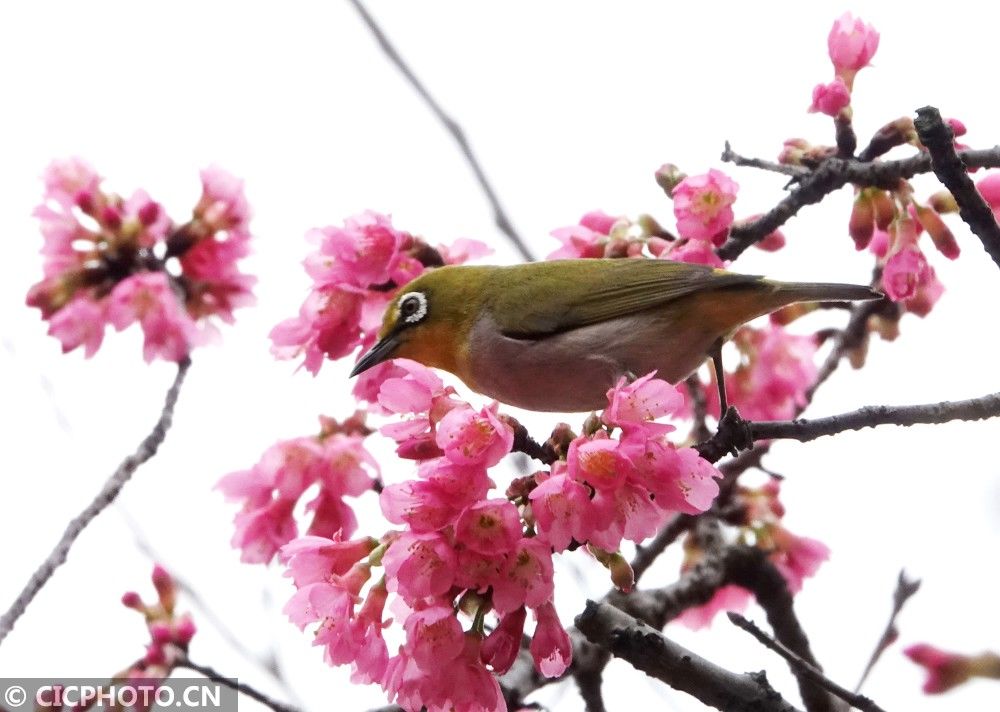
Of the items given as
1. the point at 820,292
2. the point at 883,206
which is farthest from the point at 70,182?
the point at 883,206

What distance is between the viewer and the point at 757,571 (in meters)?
4.06

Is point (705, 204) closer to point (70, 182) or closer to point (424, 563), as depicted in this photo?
point (424, 563)

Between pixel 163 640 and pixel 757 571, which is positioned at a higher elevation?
pixel 757 571

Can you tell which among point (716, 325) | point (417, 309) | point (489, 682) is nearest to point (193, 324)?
point (417, 309)

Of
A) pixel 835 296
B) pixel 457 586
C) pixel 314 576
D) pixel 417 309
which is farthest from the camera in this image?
pixel 417 309

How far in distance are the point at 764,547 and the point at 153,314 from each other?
105 inches

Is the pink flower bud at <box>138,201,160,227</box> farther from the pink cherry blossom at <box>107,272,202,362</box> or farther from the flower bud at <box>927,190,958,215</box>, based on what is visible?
the flower bud at <box>927,190,958,215</box>

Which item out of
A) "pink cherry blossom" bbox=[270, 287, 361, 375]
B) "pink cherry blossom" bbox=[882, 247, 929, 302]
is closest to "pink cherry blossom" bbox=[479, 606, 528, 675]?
"pink cherry blossom" bbox=[270, 287, 361, 375]

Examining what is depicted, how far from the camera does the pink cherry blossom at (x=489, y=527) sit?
87.7 inches

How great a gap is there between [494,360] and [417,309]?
1.03ft

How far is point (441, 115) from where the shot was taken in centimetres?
401

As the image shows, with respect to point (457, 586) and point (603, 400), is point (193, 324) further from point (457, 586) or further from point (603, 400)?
point (457, 586)

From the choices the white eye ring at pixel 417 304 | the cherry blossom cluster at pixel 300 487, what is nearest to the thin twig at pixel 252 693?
the cherry blossom cluster at pixel 300 487

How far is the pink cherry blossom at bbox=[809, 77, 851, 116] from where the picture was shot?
3.22 m
